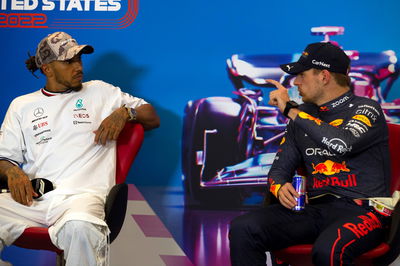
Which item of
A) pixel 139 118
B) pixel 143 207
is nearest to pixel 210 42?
pixel 139 118

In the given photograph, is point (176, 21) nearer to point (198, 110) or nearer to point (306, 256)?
point (198, 110)

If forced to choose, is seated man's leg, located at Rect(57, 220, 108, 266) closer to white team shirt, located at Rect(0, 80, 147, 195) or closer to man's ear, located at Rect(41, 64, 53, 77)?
white team shirt, located at Rect(0, 80, 147, 195)

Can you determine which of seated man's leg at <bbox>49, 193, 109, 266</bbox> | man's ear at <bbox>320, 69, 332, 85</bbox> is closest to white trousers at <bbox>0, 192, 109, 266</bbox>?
seated man's leg at <bbox>49, 193, 109, 266</bbox>

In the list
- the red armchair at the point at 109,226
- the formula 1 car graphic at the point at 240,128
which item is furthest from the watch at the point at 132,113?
the formula 1 car graphic at the point at 240,128

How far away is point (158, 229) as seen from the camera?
141 inches

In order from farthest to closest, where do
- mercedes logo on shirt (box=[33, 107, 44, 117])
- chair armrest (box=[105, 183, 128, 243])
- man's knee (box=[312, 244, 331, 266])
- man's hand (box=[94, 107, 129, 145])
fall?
mercedes logo on shirt (box=[33, 107, 44, 117])
man's hand (box=[94, 107, 129, 145])
chair armrest (box=[105, 183, 128, 243])
man's knee (box=[312, 244, 331, 266])

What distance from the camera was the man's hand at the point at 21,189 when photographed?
9.50ft

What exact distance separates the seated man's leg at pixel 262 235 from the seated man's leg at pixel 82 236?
0.56 metres

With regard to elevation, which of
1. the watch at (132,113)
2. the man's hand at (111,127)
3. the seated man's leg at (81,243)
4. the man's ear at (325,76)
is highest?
the man's ear at (325,76)

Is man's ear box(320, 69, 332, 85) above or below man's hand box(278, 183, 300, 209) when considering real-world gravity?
above

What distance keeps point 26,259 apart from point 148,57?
1.32 metres

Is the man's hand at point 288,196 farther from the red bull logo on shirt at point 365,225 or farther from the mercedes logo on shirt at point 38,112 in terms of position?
the mercedes logo on shirt at point 38,112

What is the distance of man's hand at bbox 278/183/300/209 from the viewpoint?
2.69 m

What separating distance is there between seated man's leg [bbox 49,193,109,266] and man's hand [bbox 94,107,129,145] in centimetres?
40
